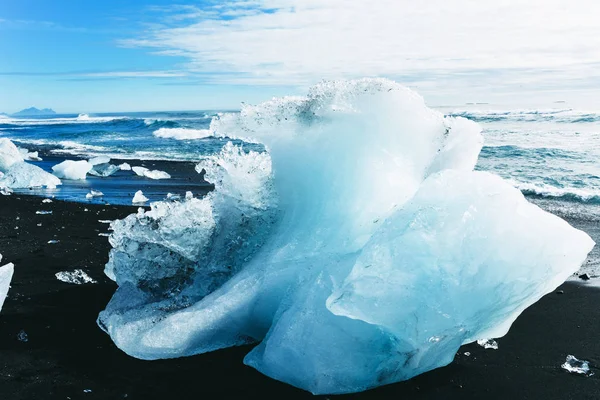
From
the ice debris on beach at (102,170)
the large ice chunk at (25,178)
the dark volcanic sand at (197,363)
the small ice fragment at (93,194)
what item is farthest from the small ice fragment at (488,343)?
the ice debris on beach at (102,170)

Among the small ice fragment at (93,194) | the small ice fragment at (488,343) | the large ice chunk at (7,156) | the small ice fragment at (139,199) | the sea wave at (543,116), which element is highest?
the large ice chunk at (7,156)

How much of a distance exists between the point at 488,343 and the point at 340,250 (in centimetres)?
A: 140

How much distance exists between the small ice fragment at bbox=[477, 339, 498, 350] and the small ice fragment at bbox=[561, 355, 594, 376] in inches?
19.5

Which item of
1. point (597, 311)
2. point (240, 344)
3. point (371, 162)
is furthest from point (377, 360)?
point (597, 311)

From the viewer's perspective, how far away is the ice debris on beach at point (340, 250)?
11.1ft

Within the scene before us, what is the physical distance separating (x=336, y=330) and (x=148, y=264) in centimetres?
190

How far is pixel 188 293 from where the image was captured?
4.48 metres

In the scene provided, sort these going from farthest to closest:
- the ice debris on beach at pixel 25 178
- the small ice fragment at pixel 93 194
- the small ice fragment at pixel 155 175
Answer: the small ice fragment at pixel 155 175 < the ice debris on beach at pixel 25 178 < the small ice fragment at pixel 93 194

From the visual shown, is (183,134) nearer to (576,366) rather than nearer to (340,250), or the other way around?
(340,250)

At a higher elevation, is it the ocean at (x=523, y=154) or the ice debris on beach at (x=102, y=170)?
the ice debris on beach at (x=102, y=170)

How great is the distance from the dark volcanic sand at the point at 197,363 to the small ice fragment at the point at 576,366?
0.17 feet

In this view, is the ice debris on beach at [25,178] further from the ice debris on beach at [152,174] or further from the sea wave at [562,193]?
the sea wave at [562,193]

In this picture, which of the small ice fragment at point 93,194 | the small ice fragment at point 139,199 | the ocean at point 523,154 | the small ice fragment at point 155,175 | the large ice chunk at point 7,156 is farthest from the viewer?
the large ice chunk at point 7,156

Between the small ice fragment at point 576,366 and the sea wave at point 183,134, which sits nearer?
the small ice fragment at point 576,366
